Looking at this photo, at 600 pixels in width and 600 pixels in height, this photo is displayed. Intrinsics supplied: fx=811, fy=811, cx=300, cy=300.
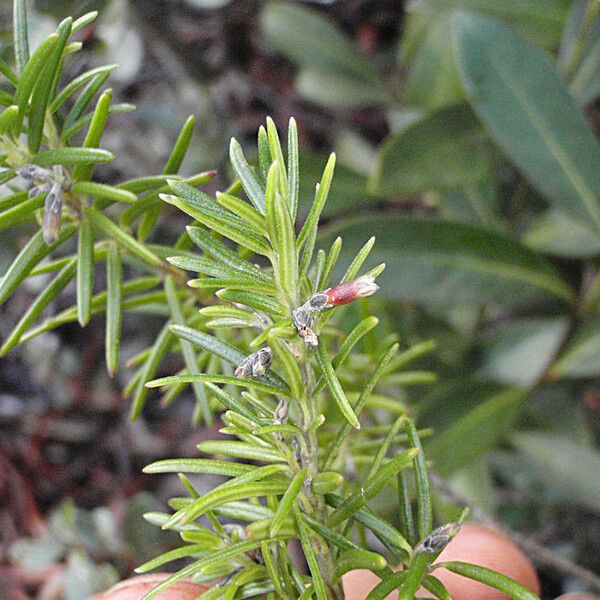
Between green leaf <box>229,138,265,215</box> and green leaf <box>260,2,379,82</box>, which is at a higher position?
green leaf <box>229,138,265,215</box>

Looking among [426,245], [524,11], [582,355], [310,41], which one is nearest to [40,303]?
[426,245]

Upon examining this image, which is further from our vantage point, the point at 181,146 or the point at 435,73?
the point at 435,73

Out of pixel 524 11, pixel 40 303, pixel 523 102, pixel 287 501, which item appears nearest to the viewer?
pixel 287 501

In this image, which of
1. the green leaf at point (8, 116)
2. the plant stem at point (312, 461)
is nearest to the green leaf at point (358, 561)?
the plant stem at point (312, 461)

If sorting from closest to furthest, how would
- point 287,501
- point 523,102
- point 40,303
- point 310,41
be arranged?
point 287,501
point 40,303
point 523,102
point 310,41

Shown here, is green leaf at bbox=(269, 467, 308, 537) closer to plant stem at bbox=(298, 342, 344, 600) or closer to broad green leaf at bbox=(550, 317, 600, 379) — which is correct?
plant stem at bbox=(298, 342, 344, 600)

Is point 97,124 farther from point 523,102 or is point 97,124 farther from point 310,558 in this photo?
point 523,102

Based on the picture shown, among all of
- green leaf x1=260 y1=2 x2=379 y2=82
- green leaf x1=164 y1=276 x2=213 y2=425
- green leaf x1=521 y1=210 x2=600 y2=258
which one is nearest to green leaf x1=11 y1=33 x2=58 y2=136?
green leaf x1=164 y1=276 x2=213 y2=425
